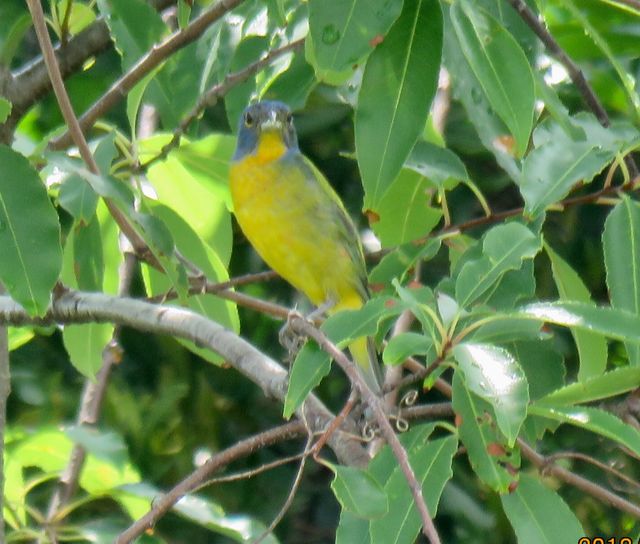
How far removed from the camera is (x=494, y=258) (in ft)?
6.31

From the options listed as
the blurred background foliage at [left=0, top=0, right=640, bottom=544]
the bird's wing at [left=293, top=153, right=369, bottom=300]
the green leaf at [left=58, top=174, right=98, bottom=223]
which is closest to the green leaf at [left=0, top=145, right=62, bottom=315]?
the green leaf at [left=58, top=174, right=98, bottom=223]

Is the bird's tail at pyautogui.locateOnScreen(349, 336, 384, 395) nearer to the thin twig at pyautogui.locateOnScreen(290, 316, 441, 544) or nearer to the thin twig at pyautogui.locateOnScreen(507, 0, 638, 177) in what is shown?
the thin twig at pyautogui.locateOnScreen(507, 0, 638, 177)

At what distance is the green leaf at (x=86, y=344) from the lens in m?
2.87

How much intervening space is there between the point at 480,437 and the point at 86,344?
3.91ft

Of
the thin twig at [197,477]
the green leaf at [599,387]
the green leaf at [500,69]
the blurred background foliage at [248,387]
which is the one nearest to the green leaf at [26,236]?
the thin twig at [197,477]

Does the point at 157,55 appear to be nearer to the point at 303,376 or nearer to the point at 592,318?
the point at 303,376

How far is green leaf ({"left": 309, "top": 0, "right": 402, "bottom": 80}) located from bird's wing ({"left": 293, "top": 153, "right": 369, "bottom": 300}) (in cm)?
170

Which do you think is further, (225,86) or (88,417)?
(88,417)

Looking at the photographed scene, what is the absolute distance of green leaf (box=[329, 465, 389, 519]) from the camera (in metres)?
1.68

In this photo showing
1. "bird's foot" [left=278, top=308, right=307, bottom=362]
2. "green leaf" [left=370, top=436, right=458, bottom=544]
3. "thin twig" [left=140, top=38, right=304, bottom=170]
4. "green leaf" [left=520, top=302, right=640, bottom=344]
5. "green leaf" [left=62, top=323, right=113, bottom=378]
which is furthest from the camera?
"green leaf" [left=62, top=323, right=113, bottom=378]

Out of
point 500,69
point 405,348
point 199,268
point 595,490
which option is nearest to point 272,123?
point 199,268

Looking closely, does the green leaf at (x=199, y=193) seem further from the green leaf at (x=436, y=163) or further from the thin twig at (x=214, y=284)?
the green leaf at (x=436, y=163)

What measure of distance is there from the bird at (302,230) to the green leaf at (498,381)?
5.67ft

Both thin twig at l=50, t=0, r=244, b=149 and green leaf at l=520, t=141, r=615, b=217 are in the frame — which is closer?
green leaf at l=520, t=141, r=615, b=217
